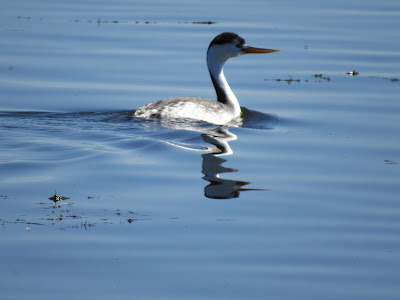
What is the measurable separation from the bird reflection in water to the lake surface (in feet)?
0.12

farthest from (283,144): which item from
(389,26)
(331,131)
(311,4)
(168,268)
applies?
(311,4)

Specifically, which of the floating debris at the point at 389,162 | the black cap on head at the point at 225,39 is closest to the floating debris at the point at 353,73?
the black cap on head at the point at 225,39

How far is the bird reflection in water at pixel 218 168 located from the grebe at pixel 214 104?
40cm

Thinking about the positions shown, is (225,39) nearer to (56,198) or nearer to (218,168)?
(218,168)

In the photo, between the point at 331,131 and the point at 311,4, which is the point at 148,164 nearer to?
the point at 331,131

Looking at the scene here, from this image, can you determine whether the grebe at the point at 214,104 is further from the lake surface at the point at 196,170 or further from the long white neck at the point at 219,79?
→ the lake surface at the point at 196,170

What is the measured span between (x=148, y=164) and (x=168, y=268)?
3.52 metres

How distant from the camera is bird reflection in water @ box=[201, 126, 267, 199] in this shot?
28.7 feet

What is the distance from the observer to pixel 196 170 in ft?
31.6

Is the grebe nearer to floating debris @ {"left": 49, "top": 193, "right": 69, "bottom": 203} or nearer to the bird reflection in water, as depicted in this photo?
the bird reflection in water

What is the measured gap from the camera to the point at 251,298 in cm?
590

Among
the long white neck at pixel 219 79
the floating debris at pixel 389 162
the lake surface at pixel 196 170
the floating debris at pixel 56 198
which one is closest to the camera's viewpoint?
the lake surface at pixel 196 170

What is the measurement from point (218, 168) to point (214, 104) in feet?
9.89

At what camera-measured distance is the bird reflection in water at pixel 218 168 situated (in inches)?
344
